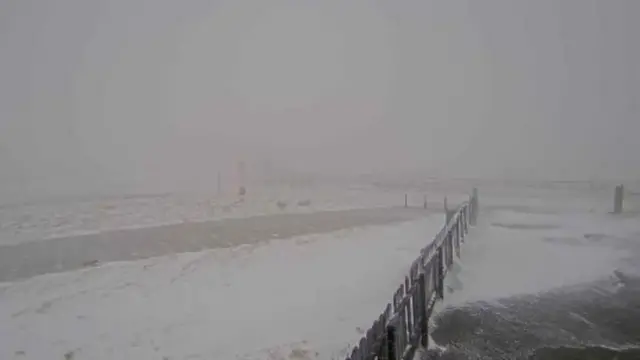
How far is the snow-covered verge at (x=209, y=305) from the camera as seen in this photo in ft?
24.7

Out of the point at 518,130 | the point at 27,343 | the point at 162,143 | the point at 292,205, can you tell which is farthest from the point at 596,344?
the point at 518,130

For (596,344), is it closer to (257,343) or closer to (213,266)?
(257,343)

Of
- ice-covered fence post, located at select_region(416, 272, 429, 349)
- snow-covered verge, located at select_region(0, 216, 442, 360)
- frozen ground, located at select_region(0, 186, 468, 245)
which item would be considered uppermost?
ice-covered fence post, located at select_region(416, 272, 429, 349)

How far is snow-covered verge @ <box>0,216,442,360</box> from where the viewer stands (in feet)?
24.7

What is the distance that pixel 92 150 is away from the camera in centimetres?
9131

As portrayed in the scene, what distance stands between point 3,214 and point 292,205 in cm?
1823

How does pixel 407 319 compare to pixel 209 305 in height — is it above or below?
above

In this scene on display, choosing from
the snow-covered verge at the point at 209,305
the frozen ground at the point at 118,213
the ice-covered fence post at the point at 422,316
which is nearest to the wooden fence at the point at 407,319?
the ice-covered fence post at the point at 422,316

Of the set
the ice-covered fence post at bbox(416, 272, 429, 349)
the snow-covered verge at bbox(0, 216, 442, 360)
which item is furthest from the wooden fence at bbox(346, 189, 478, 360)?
the snow-covered verge at bbox(0, 216, 442, 360)

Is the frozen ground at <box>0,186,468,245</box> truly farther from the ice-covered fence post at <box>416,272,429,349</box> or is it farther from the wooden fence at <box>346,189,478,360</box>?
the ice-covered fence post at <box>416,272,429,349</box>

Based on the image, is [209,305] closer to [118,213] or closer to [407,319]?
[407,319]

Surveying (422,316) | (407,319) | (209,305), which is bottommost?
(209,305)

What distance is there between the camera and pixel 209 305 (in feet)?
31.1

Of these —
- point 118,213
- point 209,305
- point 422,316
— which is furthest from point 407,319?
point 118,213
